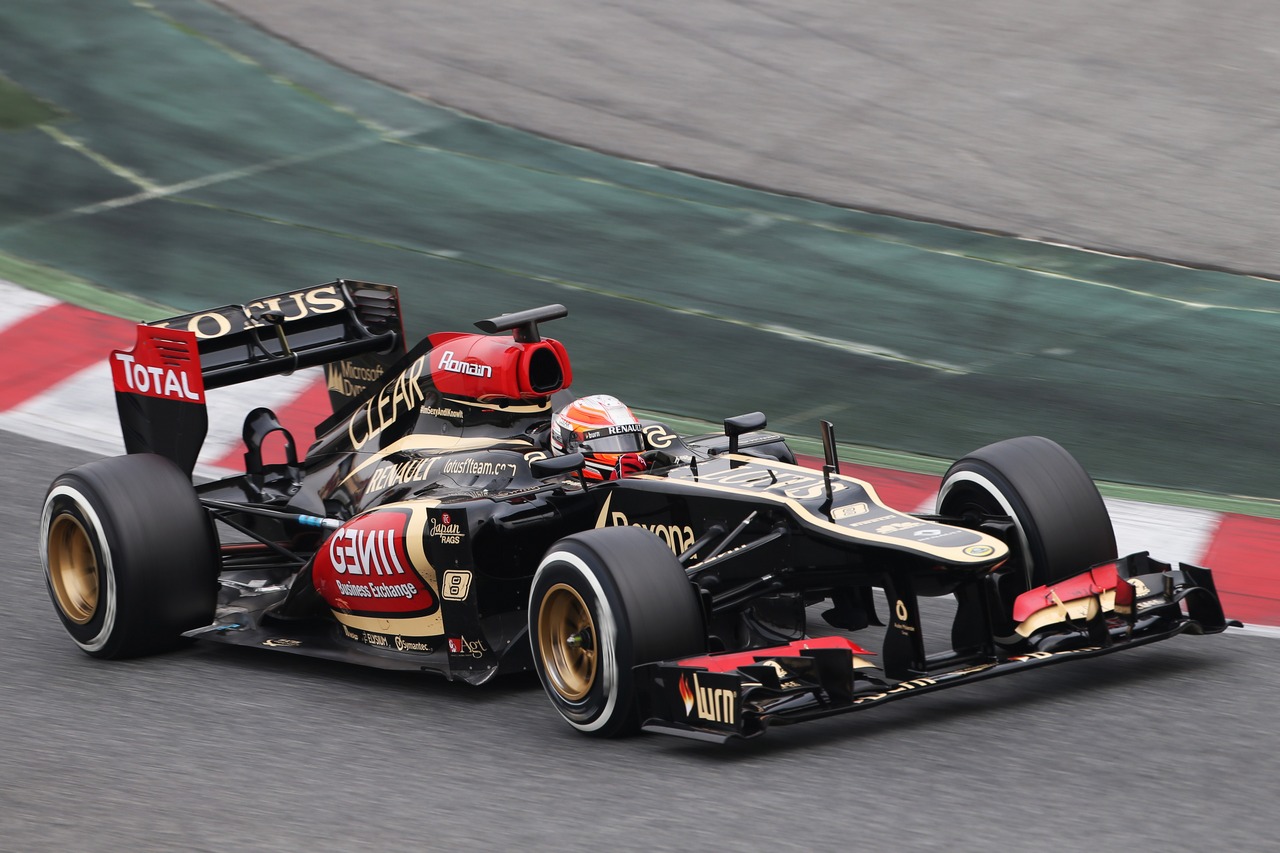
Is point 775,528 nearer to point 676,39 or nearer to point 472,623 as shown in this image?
point 472,623

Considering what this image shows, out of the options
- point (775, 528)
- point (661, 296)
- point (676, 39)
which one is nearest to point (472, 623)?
point (775, 528)

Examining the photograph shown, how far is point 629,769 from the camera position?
20.2ft

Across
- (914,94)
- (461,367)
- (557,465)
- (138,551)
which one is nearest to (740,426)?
(557,465)

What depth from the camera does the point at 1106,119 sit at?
1585 cm

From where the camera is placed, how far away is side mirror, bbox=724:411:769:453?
7.52 meters

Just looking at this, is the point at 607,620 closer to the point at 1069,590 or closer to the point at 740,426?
the point at 740,426

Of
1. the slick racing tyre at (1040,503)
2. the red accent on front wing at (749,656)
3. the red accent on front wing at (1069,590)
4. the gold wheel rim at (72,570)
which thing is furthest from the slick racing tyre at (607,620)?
the gold wheel rim at (72,570)

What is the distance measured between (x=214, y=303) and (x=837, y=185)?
16.5 feet

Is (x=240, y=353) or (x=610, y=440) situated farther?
(x=240, y=353)

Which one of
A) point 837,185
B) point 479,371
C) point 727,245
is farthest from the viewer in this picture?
point 837,185

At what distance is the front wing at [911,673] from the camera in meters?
6.05

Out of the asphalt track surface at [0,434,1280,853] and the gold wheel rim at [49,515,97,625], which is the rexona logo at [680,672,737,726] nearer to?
the asphalt track surface at [0,434,1280,853]

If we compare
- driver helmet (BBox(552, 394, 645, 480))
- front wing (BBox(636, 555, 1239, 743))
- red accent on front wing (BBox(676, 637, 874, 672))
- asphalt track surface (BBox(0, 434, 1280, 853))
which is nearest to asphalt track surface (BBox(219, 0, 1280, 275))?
front wing (BBox(636, 555, 1239, 743))

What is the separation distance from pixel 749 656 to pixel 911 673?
0.64 metres
